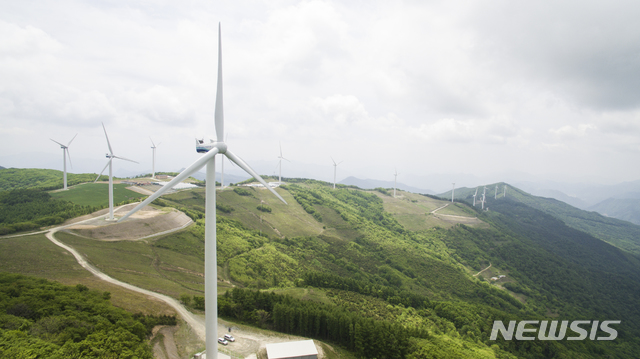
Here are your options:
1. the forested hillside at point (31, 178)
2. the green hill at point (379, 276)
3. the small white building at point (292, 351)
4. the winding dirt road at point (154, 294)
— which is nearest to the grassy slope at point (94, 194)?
the green hill at point (379, 276)

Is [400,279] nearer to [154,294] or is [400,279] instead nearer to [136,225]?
[154,294]

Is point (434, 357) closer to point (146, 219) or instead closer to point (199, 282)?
point (199, 282)

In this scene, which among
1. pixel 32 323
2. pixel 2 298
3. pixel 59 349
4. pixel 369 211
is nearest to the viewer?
pixel 59 349

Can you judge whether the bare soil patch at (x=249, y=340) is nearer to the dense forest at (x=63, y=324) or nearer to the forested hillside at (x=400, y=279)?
the forested hillside at (x=400, y=279)

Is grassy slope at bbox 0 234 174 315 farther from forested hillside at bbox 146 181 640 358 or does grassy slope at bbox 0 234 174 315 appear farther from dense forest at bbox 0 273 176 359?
forested hillside at bbox 146 181 640 358

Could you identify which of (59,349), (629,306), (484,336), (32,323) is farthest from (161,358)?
(629,306)

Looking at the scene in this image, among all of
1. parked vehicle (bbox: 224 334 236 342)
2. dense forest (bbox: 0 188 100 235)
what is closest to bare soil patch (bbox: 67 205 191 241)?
dense forest (bbox: 0 188 100 235)
